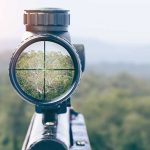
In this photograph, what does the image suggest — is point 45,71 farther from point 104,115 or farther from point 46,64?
point 104,115

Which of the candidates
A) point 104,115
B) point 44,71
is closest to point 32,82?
point 44,71

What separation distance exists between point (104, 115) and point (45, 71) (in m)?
20.3

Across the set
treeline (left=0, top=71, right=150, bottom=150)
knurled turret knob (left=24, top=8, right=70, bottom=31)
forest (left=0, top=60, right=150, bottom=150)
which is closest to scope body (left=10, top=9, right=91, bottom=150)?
knurled turret knob (left=24, top=8, right=70, bottom=31)

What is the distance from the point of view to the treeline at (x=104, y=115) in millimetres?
20125

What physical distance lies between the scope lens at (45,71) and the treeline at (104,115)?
48.2 feet

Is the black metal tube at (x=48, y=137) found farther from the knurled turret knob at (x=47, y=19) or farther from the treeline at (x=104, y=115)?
the treeline at (x=104, y=115)

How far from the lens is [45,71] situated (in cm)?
268

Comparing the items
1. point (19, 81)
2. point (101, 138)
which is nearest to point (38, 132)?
point (19, 81)

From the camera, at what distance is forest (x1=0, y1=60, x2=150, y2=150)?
2011cm

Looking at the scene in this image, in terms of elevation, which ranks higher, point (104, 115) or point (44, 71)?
point (44, 71)

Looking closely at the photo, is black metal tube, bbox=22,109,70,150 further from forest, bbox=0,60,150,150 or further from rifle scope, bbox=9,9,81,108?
forest, bbox=0,60,150,150

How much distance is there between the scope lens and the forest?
14888 millimetres

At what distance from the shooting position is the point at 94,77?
29.9m

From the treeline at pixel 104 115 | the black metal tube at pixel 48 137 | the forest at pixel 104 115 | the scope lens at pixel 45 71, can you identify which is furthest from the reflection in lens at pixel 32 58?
the forest at pixel 104 115
